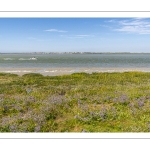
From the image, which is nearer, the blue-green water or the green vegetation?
the green vegetation

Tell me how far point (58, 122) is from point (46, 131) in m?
0.72

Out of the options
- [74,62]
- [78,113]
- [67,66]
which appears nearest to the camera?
[78,113]

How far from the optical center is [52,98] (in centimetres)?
917

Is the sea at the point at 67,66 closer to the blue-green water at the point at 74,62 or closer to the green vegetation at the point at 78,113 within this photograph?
the blue-green water at the point at 74,62

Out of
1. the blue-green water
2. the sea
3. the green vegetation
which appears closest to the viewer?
the green vegetation

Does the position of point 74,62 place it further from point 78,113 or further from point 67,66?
point 78,113

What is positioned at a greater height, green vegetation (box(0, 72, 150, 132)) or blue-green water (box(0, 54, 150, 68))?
blue-green water (box(0, 54, 150, 68))

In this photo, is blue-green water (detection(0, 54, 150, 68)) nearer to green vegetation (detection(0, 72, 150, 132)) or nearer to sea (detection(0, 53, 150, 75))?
sea (detection(0, 53, 150, 75))

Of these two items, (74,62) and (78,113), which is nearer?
(78,113)

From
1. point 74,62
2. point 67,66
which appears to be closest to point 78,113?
point 67,66

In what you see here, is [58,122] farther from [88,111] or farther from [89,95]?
[89,95]

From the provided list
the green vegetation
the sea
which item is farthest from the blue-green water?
the green vegetation
